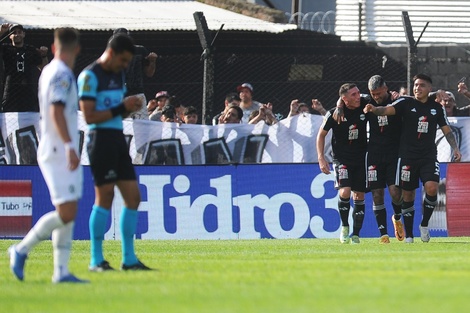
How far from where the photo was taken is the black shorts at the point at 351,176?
1800 centimetres

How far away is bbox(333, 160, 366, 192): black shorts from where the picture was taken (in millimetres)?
18000

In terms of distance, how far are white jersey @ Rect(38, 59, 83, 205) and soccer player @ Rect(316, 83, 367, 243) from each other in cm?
770

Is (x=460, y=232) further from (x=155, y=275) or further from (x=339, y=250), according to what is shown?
(x=155, y=275)

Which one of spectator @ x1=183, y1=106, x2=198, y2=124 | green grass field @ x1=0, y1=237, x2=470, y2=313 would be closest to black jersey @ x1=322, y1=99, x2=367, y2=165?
green grass field @ x1=0, y1=237, x2=470, y2=313

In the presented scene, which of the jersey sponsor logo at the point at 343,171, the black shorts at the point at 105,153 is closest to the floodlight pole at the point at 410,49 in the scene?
the jersey sponsor logo at the point at 343,171

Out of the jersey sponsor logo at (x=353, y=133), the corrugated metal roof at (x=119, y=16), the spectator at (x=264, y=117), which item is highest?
the corrugated metal roof at (x=119, y=16)

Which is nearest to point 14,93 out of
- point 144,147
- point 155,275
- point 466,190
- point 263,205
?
point 144,147

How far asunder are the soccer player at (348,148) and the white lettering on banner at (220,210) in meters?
2.36

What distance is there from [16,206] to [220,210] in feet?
10.8

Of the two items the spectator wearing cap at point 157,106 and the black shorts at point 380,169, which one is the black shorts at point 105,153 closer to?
the black shorts at point 380,169

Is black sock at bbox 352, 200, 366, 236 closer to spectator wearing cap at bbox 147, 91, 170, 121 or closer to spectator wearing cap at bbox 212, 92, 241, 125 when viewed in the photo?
spectator wearing cap at bbox 212, 92, 241, 125

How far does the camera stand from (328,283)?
1005 centimetres

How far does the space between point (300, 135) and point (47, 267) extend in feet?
29.4

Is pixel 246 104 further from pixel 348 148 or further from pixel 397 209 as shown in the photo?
pixel 397 209
